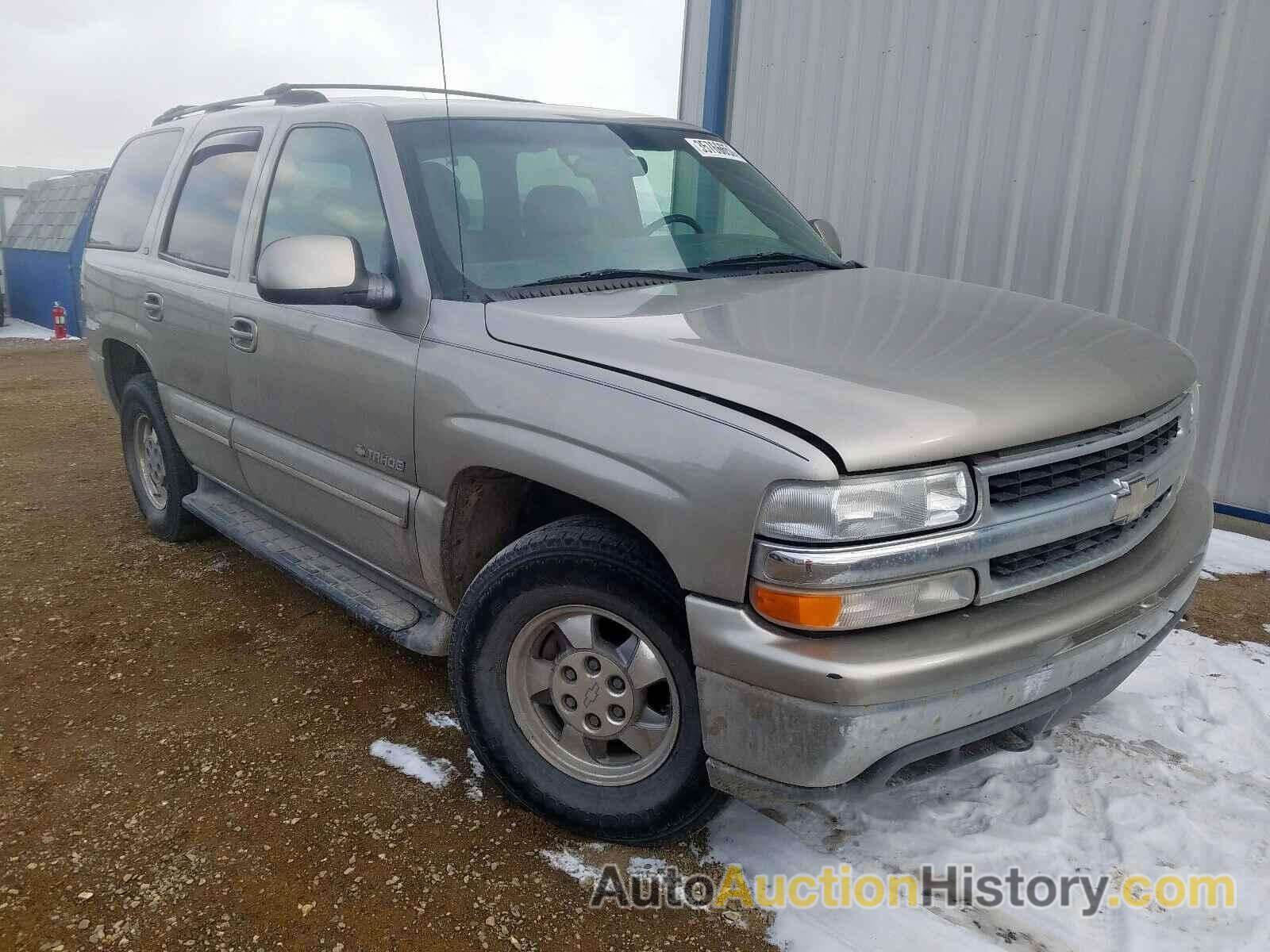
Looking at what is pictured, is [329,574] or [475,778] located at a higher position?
[329,574]

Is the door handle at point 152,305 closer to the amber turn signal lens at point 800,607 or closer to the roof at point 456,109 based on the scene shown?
the roof at point 456,109

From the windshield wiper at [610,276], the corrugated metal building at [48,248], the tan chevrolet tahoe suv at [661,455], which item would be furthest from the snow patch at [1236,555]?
the corrugated metal building at [48,248]

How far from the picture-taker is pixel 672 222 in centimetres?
307

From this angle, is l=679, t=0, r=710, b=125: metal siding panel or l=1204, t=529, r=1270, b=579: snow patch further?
l=679, t=0, r=710, b=125: metal siding panel

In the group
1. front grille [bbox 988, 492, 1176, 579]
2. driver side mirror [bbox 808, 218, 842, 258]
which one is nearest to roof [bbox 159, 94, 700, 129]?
driver side mirror [bbox 808, 218, 842, 258]

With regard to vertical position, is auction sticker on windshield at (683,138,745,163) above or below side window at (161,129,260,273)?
above

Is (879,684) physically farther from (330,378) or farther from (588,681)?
(330,378)

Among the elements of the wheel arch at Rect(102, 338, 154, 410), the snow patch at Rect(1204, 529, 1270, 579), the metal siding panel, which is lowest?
the snow patch at Rect(1204, 529, 1270, 579)

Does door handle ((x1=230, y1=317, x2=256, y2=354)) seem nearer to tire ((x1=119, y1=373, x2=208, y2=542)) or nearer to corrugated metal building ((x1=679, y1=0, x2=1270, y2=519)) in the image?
tire ((x1=119, y1=373, x2=208, y2=542))

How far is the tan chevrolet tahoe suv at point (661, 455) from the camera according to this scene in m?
1.85

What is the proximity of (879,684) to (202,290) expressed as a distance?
9.94ft

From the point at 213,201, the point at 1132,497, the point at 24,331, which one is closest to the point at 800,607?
the point at 1132,497

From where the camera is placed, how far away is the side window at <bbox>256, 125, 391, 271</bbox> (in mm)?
2877

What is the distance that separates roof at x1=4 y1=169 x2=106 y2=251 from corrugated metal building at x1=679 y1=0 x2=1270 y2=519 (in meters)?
10.8
